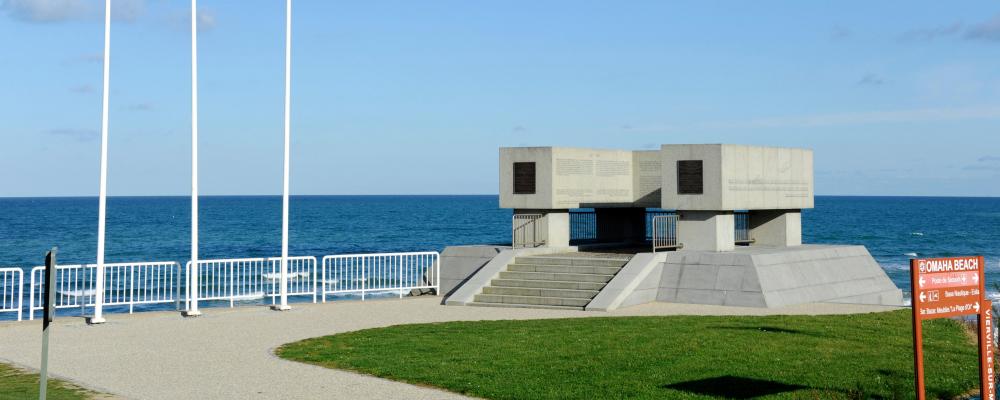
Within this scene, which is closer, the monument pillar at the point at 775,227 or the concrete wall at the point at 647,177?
the monument pillar at the point at 775,227

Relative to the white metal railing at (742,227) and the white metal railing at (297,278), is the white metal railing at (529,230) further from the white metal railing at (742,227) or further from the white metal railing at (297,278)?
the white metal railing at (742,227)

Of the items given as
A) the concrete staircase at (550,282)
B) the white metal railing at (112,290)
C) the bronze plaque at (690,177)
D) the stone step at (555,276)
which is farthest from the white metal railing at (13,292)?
the bronze plaque at (690,177)

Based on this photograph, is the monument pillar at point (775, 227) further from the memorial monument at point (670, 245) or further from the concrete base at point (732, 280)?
the concrete base at point (732, 280)

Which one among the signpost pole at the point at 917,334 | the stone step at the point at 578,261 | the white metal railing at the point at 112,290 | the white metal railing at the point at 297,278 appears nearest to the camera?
the signpost pole at the point at 917,334

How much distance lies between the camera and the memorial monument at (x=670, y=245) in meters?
22.8

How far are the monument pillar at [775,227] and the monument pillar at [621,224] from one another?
13.7 feet

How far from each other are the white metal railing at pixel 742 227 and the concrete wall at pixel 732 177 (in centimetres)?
157

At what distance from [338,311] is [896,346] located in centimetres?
1089

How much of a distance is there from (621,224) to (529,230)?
6089mm

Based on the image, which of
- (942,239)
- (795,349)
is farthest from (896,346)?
(942,239)

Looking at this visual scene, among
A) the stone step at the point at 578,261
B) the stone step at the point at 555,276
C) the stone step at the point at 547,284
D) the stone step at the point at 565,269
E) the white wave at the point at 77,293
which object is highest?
the stone step at the point at 578,261

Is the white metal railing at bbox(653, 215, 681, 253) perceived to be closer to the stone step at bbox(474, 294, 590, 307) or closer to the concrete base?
the concrete base

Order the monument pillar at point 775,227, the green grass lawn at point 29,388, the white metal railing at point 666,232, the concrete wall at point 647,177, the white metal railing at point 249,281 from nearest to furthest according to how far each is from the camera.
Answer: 1. the green grass lawn at point 29,388
2. the white metal railing at point 249,281
3. the white metal railing at point 666,232
4. the monument pillar at point 775,227
5. the concrete wall at point 647,177

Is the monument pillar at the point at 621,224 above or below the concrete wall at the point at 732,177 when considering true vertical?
below
